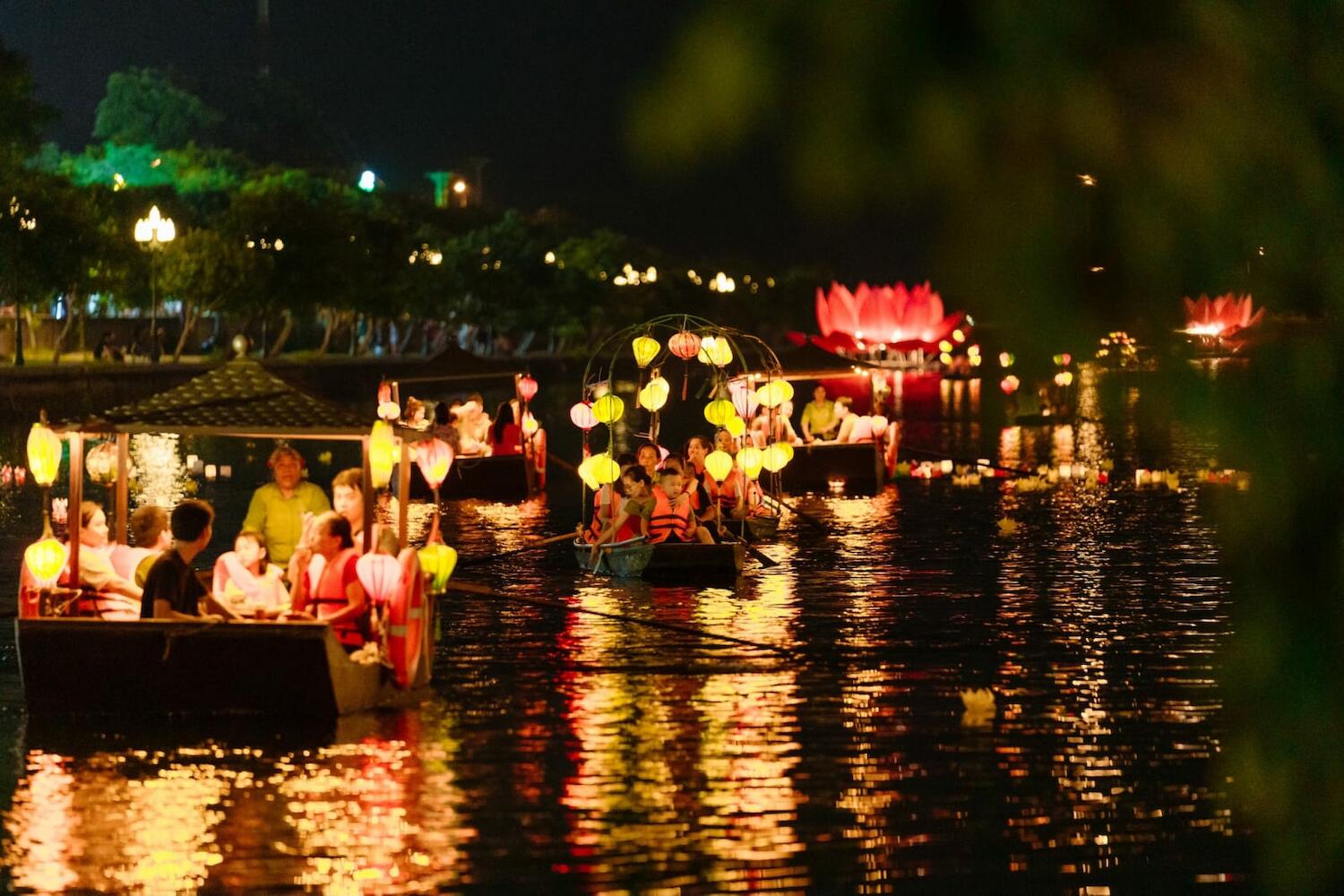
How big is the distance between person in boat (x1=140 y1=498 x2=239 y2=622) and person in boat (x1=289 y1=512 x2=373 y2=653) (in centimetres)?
46

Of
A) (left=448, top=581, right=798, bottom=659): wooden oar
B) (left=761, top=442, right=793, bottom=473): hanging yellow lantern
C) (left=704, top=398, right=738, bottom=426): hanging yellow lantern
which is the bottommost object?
(left=448, top=581, right=798, bottom=659): wooden oar

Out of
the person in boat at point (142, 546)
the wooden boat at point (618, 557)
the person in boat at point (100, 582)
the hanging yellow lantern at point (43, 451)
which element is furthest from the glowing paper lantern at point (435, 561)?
the wooden boat at point (618, 557)

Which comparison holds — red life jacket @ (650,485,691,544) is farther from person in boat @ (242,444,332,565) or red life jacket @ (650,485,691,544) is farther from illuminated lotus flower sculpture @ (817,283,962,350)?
illuminated lotus flower sculpture @ (817,283,962,350)

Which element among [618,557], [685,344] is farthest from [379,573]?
[685,344]

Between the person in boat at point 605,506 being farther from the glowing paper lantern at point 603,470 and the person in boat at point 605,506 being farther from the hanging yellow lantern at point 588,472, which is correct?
the hanging yellow lantern at point 588,472

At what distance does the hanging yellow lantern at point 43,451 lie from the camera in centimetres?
1427

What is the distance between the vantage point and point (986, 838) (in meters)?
10.8

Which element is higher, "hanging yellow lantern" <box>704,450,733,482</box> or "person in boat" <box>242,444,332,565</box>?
"hanging yellow lantern" <box>704,450,733,482</box>

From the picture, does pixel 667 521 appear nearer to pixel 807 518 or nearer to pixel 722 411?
pixel 722 411

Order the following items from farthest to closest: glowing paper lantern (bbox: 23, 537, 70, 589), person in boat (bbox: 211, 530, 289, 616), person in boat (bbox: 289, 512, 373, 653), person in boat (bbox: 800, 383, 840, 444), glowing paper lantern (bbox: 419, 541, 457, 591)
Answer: person in boat (bbox: 800, 383, 840, 444) < glowing paper lantern (bbox: 419, 541, 457, 591) < person in boat (bbox: 211, 530, 289, 616) < person in boat (bbox: 289, 512, 373, 653) < glowing paper lantern (bbox: 23, 537, 70, 589)

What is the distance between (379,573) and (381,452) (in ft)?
2.96

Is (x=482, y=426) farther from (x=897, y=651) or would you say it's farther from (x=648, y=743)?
(x=648, y=743)

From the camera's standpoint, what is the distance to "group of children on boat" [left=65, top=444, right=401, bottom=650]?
13.1 metres

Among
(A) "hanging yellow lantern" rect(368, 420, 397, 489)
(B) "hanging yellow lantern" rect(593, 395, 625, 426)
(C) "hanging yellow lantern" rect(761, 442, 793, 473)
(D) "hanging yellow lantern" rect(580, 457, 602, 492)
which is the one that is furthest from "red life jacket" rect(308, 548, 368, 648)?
(C) "hanging yellow lantern" rect(761, 442, 793, 473)
